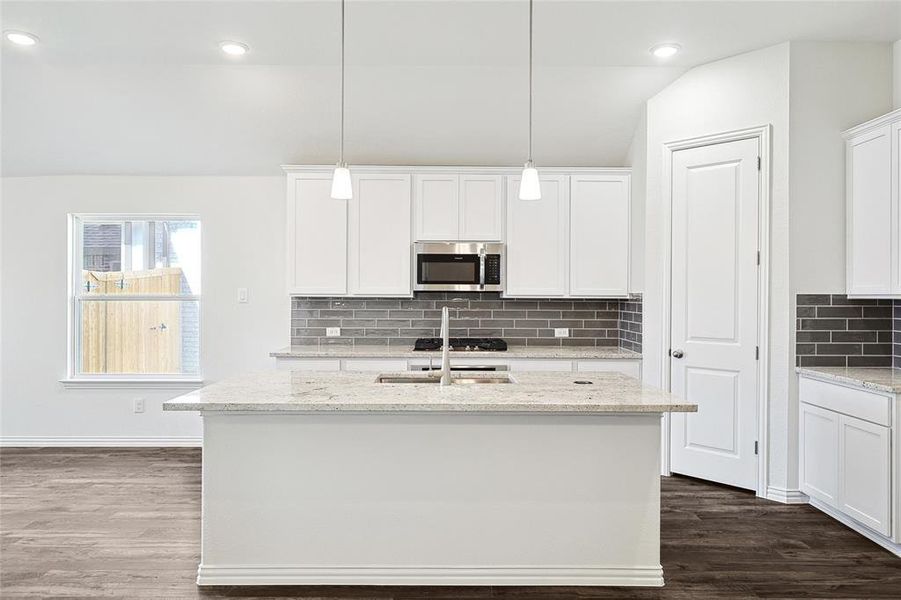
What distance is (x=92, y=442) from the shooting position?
4.73 m

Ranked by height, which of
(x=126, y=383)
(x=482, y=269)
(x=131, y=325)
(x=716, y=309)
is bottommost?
(x=126, y=383)

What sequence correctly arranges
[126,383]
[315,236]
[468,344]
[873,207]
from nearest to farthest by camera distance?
[873,207], [315,236], [468,344], [126,383]

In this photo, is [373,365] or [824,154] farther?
[373,365]

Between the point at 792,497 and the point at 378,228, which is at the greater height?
the point at 378,228

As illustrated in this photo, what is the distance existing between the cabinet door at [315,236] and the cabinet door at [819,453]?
10.5 ft

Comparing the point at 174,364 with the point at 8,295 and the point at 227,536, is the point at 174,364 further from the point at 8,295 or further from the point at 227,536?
the point at 227,536

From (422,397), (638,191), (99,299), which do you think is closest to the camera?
(422,397)

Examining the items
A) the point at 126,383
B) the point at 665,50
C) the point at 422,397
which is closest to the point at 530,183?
the point at 422,397

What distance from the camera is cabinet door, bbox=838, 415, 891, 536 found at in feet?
9.01

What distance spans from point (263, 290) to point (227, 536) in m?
2.62

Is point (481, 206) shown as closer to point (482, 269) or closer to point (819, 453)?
point (482, 269)

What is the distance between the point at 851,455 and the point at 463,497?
6.84 feet

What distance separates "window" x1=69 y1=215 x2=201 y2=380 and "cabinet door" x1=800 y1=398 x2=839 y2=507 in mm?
4447

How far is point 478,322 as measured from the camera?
4.80 metres
